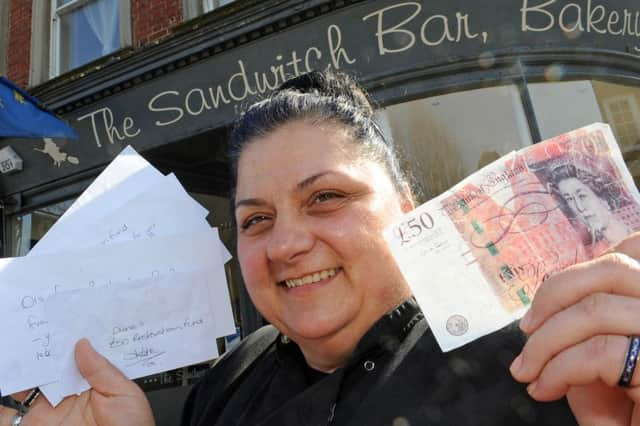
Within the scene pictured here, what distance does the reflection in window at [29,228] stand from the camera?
5.58 m

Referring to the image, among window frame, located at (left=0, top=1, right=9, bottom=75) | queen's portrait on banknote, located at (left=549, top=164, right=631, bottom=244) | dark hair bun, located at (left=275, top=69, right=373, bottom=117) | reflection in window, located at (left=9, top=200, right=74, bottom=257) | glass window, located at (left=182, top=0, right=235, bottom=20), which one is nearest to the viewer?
queen's portrait on banknote, located at (left=549, top=164, right=631, bottom=244)

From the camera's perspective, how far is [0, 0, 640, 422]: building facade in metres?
3.97

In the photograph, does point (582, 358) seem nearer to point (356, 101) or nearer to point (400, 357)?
point (400, 357)

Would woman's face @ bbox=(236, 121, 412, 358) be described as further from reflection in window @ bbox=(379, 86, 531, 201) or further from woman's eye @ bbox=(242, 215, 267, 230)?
reflection in window @ bbox=(379, 86, 531, 201)

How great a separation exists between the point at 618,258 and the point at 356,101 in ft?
3.44

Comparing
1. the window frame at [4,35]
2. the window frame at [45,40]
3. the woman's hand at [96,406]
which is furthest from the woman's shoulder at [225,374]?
the window frame at [4,35]

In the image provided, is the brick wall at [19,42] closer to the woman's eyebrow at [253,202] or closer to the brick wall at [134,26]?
the brick wall at [134,26]

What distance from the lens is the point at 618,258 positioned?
84 centimetres

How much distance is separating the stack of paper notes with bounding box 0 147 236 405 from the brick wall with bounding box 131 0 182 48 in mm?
3872

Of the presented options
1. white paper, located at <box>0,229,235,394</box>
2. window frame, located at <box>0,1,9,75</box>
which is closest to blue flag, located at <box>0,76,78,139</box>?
window frame, located at <box>0,1,9,75</box>

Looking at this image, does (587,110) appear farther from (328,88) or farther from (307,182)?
(307,182)

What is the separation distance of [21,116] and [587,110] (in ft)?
16.8

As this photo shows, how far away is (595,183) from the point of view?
41.2 inches

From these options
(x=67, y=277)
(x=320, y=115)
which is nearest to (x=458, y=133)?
(x=320, y=115)
